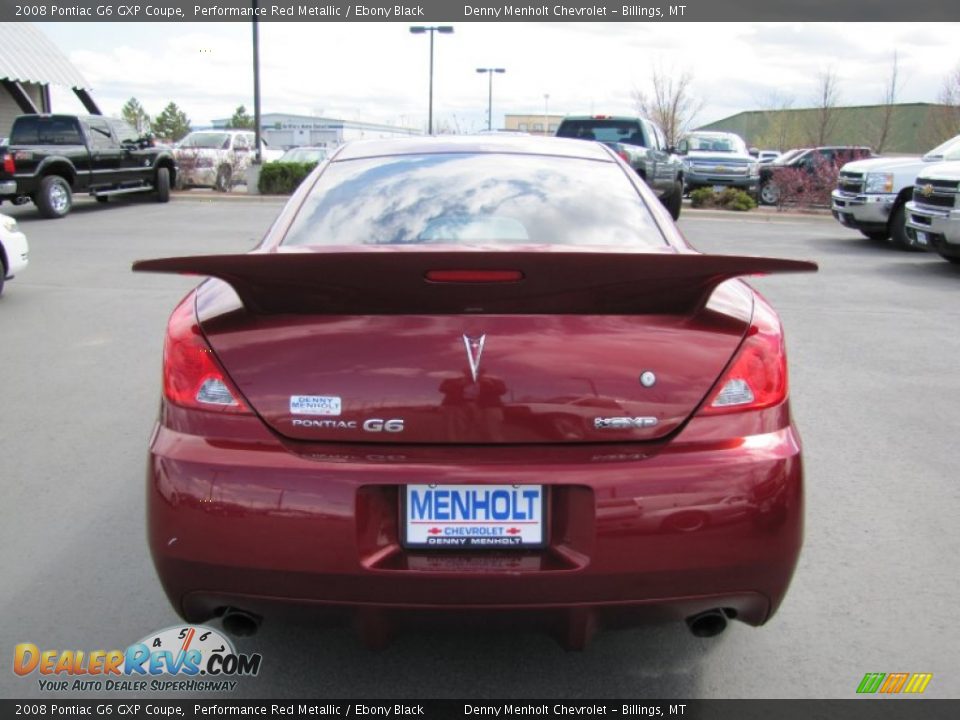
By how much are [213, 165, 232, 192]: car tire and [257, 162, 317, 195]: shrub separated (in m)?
1.83

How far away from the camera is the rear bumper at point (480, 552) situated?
7.44ft

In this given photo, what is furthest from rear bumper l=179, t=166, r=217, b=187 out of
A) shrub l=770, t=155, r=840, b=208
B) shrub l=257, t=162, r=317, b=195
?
shrub l=770, t=155, r=840, b=208

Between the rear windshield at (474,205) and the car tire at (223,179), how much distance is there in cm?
2256

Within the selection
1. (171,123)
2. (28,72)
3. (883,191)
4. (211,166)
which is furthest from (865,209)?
(171,123)

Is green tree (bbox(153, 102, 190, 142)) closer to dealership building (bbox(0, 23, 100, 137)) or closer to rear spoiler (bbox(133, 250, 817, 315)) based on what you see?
dealership building (bbox(0, 23, 100, 137))

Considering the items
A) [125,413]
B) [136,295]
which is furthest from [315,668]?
[136,295]

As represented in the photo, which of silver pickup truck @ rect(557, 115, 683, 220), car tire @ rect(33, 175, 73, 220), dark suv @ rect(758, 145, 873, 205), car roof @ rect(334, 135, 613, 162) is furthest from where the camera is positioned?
dark suv @ rect(758, 145, 873, 205)

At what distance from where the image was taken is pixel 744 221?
1992 centimetres

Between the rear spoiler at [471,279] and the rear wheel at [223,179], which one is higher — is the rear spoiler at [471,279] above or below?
above

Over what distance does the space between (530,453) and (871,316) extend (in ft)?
25.4

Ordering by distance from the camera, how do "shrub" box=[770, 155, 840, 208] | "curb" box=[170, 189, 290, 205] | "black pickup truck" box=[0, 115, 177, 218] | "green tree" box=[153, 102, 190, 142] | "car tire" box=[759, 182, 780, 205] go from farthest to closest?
"green tree" box=[153, 102, 190, 142] < "car tire" box=[759, 182, 780, 205] < "curb" box=[170, 189, 290, 205] < "shrub" box=[770, 155, 840, 208] < "black pickup truck" box=[0, 115, 177, 218]

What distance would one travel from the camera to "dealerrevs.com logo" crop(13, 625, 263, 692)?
2.80 metres

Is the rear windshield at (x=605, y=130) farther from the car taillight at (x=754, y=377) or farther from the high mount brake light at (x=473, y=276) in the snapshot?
the high mount brake light at (x=473, y=276)

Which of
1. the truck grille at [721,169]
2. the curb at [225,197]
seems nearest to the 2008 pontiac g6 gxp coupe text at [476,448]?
the curb at [225,197]
